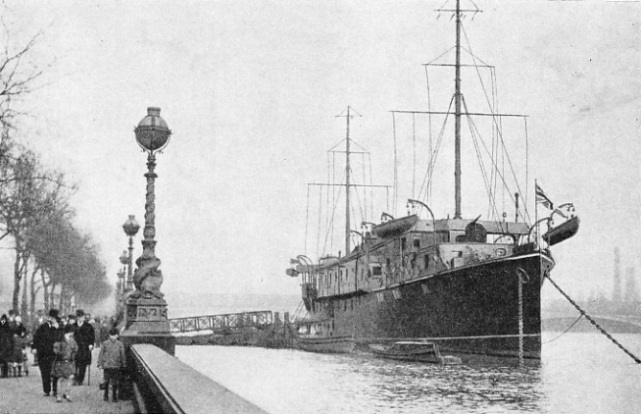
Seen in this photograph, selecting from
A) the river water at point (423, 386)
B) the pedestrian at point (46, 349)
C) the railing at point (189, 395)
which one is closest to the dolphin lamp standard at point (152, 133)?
the pedestrian at point (46, 349)

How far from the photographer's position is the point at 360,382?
30844mm

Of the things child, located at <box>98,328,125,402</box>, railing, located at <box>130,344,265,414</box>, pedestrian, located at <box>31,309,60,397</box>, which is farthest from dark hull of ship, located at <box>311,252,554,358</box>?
railing, located at <box>130,344,265,414</box>

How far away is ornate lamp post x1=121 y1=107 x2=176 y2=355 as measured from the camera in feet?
46.6

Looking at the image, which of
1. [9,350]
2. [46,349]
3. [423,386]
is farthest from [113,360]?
[423,386]

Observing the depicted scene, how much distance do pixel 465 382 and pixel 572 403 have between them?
4227 millimetres

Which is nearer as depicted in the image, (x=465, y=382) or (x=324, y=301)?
(x=465, y=382)

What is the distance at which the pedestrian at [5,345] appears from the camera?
19750 millimetres

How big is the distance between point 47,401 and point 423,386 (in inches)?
664

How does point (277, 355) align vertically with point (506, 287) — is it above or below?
below

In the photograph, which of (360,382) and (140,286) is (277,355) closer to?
(360,382)

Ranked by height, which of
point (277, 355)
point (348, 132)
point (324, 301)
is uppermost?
point (348, 132)

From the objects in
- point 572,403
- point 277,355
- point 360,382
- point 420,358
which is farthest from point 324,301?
point 572,403

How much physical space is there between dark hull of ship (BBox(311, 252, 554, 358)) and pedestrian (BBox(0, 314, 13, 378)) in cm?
2124

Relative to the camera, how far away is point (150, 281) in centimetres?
1465
